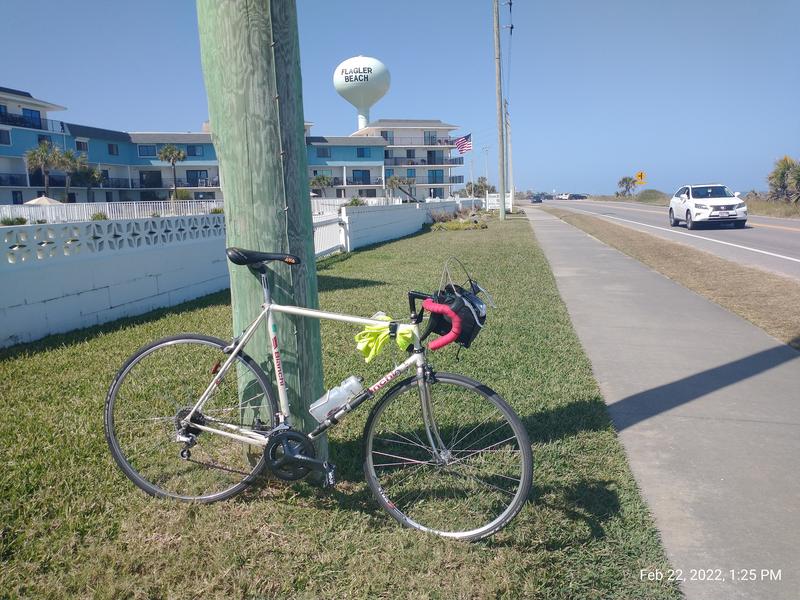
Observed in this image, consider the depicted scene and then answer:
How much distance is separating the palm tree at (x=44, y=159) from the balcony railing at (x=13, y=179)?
0.93m

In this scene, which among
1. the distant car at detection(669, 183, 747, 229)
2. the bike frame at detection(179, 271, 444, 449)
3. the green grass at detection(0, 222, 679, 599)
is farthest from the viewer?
the distant car at detection(669, 183, 747, 229)

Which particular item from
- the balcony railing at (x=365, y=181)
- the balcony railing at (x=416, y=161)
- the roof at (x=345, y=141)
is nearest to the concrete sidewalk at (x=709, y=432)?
the roof at (x=345, y=141)

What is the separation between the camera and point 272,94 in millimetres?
3361

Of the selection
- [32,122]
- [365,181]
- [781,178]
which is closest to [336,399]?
[781,178]

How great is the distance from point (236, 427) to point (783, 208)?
3521cm

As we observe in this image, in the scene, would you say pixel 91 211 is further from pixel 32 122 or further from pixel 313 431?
pixel 313 431

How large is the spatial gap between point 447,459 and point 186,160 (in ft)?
205

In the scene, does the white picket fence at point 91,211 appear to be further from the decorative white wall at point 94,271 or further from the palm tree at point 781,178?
the palm tree at point 781,178

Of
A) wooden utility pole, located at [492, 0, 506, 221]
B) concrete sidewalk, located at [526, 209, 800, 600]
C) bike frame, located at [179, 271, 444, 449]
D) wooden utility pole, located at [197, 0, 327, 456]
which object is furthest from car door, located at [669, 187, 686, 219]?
bike frame, located at [179, 271, 444, 449]

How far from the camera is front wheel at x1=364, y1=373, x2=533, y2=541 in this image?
3076 millimetres

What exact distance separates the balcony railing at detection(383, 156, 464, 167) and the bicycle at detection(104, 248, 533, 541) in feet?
247

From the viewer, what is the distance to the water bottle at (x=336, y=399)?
3.25 m

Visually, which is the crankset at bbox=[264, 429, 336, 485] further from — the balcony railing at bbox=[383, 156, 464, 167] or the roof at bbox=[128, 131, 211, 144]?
the balcony railing at bbox=[383, 156, 464, 167]

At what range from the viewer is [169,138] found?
59.6 m
